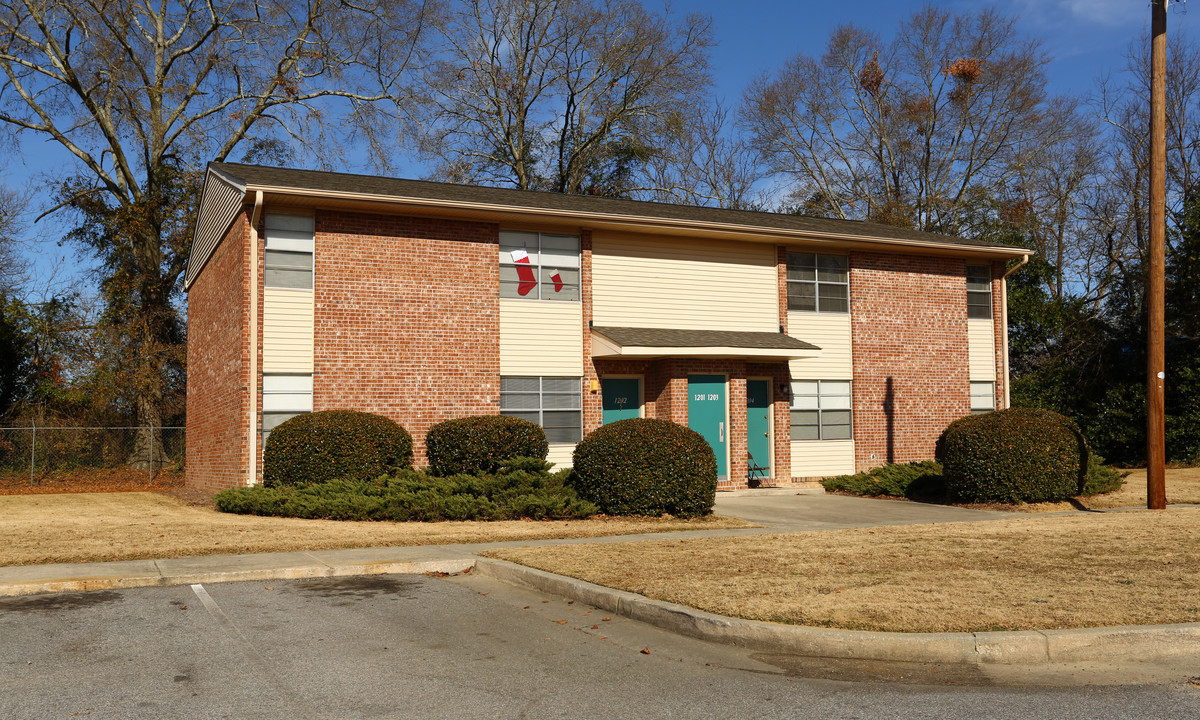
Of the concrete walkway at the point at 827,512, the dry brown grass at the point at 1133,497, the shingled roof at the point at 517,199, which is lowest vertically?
the concrete walkway at the point at 827,512

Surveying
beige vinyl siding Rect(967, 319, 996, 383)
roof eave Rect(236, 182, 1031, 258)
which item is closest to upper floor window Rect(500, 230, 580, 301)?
roof eave Rect(236, 182, 1031, 258)

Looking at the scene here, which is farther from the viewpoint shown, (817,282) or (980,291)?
(980,291)

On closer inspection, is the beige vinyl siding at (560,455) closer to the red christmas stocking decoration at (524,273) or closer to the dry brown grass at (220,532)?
the red christmas stocking decoration at (524,273)

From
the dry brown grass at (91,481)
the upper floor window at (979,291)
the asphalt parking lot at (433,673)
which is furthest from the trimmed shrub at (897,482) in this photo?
the dry brown grass at (91,481)

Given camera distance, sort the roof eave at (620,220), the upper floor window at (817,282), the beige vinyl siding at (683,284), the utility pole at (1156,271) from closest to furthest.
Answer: the utility pole at (1156,271), the roof eave at (620,220), the beige vinyl siding at (683,284), the upper floor window at (817,282)

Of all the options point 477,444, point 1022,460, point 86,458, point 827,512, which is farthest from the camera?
point 86,458

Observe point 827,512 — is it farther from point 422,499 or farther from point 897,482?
point 422,499

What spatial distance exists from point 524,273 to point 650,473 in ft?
21.2

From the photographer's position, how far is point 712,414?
64.2ft

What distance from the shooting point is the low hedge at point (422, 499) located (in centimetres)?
1384

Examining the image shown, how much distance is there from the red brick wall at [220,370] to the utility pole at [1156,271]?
604 inches

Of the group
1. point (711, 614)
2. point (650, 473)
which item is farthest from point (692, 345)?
point (711, 614)

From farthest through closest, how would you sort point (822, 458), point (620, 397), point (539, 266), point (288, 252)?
point (822, 458) → point (620, 397) → point (539, 266) → point (288, 252)

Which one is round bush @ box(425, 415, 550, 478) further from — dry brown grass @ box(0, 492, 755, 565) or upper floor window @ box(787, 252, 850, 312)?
upper floor window @ box(787, 252, 850, 312)
